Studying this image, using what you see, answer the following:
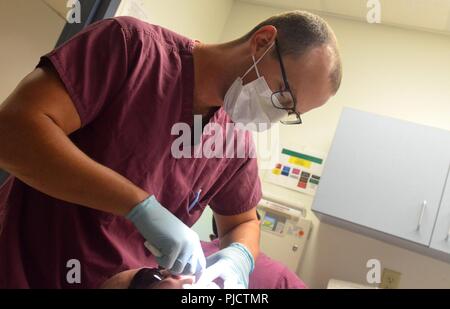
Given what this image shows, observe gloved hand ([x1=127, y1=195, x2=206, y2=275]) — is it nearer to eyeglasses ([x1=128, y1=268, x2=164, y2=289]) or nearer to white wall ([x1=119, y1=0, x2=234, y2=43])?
eyeglasses ([x1=128, y1=268, x2=164, y2=289])

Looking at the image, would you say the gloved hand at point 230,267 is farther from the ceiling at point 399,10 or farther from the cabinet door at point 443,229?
the ceiling at point 399,10

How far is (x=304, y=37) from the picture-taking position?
92cm

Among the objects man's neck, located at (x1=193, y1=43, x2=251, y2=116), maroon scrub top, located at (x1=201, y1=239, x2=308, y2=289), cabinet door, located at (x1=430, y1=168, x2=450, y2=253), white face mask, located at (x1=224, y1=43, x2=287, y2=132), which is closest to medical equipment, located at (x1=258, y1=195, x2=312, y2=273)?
maroon scrub top, located at (x1=201, y1=239, x2=308, y2=289)

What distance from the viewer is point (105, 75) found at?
79 centimetres

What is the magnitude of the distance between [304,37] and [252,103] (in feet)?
0.68

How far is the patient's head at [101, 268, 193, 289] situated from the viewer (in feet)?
2.48

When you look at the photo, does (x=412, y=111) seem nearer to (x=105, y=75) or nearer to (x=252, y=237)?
(x=252, y=237)

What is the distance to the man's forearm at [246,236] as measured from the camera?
3.69 feet

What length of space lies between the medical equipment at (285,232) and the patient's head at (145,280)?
1.74 m

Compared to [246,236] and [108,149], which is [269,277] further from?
[108,149]

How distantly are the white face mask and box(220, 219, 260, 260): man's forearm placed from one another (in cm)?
33

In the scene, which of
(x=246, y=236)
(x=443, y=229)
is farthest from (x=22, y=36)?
(x=443, y=229)
